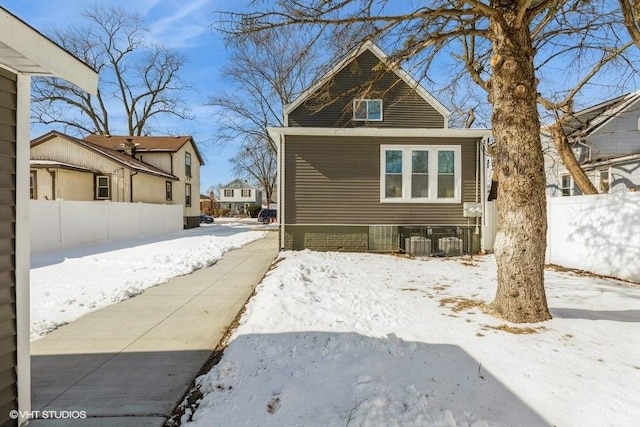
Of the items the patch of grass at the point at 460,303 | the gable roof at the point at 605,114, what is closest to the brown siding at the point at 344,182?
the patch of grass at the point at 460,303

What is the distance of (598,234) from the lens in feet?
23.9

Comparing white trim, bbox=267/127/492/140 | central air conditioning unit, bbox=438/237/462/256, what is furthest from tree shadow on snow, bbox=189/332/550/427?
white trim, bbox=267/127/492/140

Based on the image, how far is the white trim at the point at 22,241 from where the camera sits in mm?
2266

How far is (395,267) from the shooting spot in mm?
8109

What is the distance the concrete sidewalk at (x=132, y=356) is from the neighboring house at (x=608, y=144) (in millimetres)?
14106

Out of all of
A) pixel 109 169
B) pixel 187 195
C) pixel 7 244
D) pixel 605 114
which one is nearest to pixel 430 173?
pixel 605 114

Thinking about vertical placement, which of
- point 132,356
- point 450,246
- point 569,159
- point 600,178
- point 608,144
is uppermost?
point 608,144

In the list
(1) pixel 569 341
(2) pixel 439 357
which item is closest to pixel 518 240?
(1) pixel 569 341

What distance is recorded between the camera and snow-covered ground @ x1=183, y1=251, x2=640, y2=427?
243cm

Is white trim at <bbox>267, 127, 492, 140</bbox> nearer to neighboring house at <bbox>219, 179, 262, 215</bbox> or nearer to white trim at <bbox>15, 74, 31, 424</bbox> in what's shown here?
white trim at <bbox>15, 74, 31, 424</bbox>

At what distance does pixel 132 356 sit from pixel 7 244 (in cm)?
173

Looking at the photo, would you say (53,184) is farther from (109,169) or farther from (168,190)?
(168,190)

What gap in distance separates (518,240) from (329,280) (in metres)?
3.26

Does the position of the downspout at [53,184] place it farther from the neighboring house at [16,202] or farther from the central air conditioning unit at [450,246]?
the neighboring house at [16,202]
